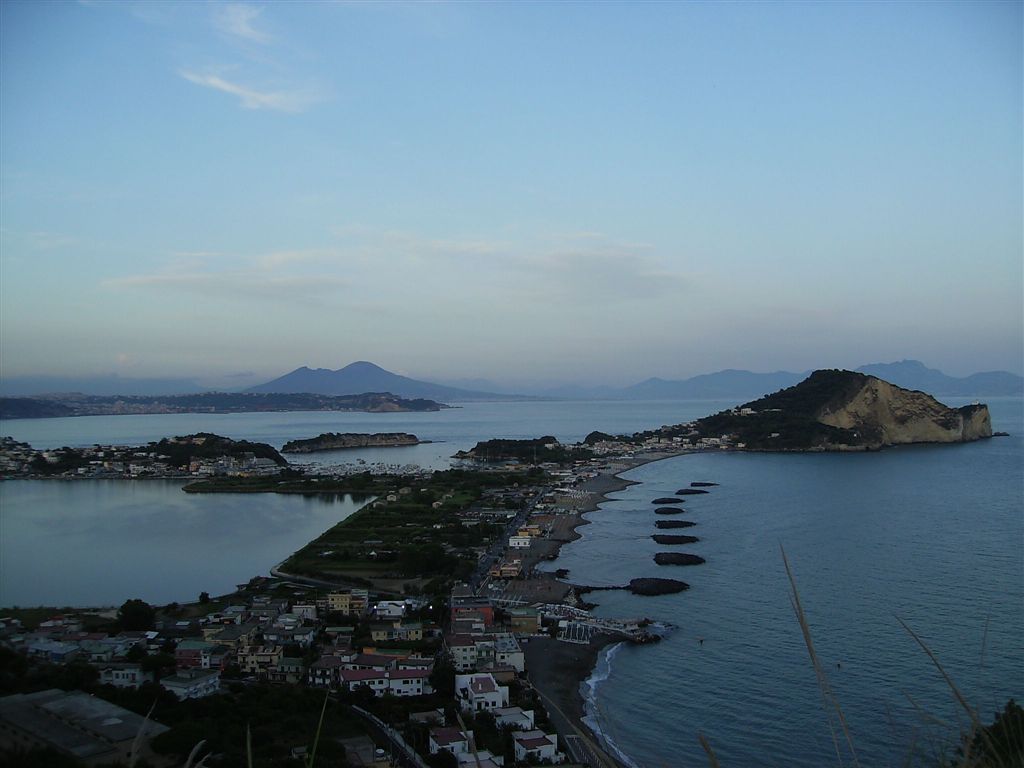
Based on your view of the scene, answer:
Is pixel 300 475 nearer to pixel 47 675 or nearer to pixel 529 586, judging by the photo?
pixel 529 586

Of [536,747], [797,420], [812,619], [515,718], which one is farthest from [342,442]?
[536,747]

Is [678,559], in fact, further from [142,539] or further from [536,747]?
[142,539]

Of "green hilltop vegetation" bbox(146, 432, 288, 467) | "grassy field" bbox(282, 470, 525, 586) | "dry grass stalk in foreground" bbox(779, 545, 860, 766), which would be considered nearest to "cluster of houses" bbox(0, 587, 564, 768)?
"grassy field" bbox(282, 470, 525, 586)

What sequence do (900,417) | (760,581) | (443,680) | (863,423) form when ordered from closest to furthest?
1. (443,680)
2. (760,581)
3. (863,423)
4. (900,417)

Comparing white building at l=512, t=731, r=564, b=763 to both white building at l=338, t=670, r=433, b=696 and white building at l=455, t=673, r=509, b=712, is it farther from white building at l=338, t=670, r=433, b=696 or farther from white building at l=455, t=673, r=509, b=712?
white building at l=338, t=670, r=433, b=696

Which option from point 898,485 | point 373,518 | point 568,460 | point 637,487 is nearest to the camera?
point 373,518

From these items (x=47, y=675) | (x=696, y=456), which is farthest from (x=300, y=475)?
(x=47, y=675)

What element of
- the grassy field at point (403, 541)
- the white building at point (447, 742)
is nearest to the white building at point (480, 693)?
the white building at point (447, 742)
